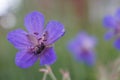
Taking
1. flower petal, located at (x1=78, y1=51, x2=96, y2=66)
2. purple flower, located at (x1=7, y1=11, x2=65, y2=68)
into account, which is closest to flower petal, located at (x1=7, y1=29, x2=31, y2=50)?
purple flower, located at (x1=7, y1=11, x2=65, y2=68)

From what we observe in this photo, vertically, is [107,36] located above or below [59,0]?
below

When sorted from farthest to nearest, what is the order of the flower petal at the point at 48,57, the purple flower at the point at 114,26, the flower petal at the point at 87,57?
1. the flower petal at the point at 87,57
2. the purple flower at the point at 114,26
3. the flower petal at the point at 48,57

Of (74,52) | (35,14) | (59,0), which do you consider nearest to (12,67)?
(74,52)

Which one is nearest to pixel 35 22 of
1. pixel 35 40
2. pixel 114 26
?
pixel 35 40

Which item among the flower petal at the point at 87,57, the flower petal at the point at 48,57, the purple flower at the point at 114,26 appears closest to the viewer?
the flower petal at the point at 48,57

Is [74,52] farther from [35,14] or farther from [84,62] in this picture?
[35,14]

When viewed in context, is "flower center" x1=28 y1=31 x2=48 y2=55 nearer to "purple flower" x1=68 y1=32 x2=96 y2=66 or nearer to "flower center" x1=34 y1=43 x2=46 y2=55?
"flower center" x1=34 y1=43 x2=46 y2=55

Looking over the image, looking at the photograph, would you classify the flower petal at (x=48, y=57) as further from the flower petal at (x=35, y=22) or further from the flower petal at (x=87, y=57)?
the flower petal at (x=87, y=57)

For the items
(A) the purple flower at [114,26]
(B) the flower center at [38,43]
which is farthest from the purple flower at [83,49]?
(B) the flower center at [38,43]
